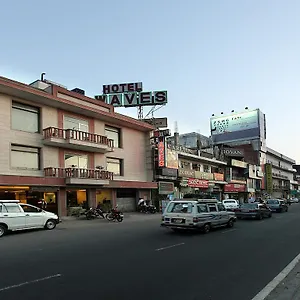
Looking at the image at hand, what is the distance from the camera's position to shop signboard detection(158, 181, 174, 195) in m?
39.3

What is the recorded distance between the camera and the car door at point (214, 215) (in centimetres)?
1795

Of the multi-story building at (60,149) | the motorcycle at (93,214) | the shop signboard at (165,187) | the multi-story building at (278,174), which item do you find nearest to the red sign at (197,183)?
the shop signboard at (165,187)

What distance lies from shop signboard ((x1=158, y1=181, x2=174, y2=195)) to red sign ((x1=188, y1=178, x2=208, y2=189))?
15.7 ft

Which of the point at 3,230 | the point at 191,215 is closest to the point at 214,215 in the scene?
the point at 191,215

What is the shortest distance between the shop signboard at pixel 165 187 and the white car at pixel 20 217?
20.5 m

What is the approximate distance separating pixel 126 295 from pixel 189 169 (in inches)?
1596

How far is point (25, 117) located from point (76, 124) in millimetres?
4951

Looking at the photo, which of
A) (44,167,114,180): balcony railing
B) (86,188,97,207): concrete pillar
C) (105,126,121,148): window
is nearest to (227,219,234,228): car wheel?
(44,167,114,180): balcony railing

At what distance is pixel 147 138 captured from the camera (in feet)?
127

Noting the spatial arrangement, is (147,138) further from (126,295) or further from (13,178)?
(126,295)

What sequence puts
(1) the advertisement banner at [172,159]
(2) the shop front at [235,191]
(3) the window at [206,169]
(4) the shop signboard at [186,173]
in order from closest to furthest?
1. (1) the advertisement banner at [172,159]
2. (4) the shop signboard at [186,173]
3. (3) the window at [206,169]
4. (2) the shop front at [235,191]

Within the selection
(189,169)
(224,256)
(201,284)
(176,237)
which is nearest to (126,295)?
(201,284)

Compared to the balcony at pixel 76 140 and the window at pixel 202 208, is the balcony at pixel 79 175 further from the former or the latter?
the window at pixel 202 208

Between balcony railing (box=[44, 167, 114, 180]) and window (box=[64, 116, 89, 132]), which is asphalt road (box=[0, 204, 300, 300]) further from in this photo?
window (box=[64, 116, 89, 132])
